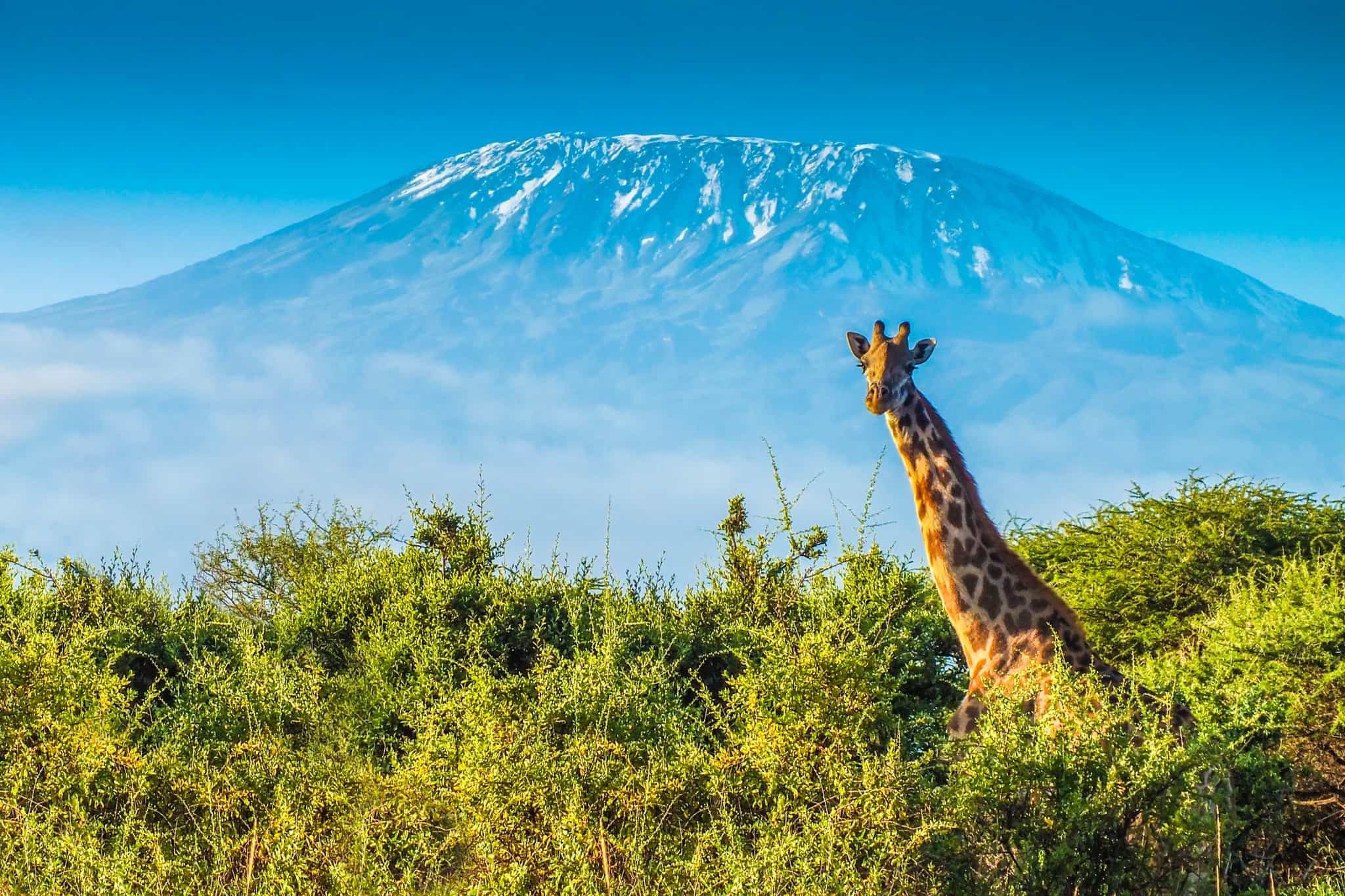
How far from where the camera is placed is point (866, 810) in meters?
7.45

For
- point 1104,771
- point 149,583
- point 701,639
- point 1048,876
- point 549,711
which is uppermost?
point 149,583

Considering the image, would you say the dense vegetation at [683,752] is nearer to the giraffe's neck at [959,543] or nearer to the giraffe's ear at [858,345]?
the giraffe's neck at [959,543]

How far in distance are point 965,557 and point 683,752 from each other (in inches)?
129

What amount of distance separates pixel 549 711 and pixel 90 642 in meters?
9.06

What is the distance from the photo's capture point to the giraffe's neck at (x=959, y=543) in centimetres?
1044

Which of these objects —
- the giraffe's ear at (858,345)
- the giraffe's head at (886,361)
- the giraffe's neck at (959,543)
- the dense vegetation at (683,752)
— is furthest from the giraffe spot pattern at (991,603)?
the giraffe's ear at (858,345)

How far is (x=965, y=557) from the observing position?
1070 centimetres

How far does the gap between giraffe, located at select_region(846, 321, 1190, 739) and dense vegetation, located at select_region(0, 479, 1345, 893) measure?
758 mm

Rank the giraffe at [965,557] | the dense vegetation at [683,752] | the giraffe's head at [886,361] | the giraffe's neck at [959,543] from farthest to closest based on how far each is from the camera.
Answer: the giraffe's head at [886,361], the giraffe's neck at [959,543], the giraffe at [965,557], the dense vegetation at [683,752]

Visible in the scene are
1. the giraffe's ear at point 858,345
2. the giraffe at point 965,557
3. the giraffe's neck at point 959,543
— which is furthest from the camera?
the giraffe's ear at point 858,345

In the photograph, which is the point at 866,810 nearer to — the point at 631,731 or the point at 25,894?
the point at 631,731

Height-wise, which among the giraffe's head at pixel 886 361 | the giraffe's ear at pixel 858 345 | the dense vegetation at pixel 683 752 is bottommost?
the dense vegetation at pixel 683 752

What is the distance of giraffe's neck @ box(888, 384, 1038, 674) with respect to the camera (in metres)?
10.4

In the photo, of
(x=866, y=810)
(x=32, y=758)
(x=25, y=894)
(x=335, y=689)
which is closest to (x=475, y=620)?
(x=335, y=689)
